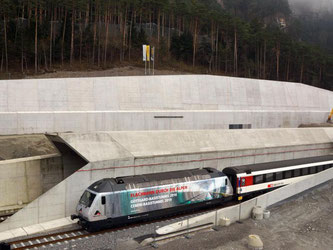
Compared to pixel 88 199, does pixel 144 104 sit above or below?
above

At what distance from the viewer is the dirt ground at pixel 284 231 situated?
16953 mm

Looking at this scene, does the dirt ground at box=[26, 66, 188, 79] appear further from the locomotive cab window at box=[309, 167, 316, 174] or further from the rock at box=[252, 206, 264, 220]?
the rock at box=[252, 206, 264, 220]

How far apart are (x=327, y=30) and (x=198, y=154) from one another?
206853 mm

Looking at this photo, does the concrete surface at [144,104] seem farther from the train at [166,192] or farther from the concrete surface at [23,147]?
the train at [166,192]

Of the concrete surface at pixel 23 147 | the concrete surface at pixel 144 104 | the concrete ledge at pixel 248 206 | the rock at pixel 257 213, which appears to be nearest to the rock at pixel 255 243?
the concrete ledge at pixel 248 206

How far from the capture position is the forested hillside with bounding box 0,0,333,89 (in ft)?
174

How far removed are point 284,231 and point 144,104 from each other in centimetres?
2246

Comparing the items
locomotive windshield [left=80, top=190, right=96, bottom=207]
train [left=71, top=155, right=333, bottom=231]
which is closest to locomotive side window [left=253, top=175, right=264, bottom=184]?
train [left=71, top=155, right=333, bottom=231]

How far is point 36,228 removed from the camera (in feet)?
64.3

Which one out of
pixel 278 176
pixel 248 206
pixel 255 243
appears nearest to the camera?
pixel 255 243

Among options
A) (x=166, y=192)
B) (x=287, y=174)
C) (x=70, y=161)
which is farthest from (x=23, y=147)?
(x=287, y=174)

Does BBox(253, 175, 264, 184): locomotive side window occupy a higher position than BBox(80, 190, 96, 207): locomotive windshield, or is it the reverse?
BBox(80, 190, 96, 207): locomotive windshield

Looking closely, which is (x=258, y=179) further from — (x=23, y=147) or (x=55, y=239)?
(x=23, y=147)

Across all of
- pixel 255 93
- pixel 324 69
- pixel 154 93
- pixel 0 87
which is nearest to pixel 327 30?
pixel 324 69
